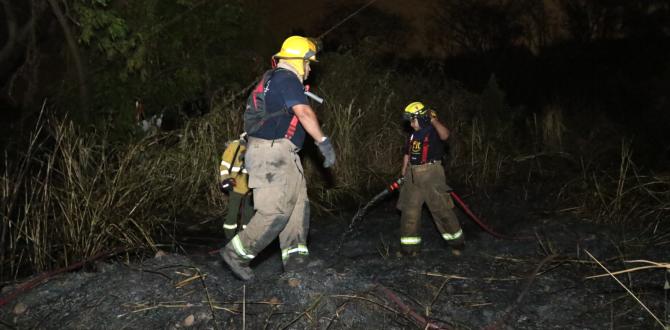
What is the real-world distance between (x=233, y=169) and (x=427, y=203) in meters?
1.76

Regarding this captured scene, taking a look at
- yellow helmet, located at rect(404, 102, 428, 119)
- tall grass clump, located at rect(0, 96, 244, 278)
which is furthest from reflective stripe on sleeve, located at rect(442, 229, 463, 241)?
tall grass clump, located at rect(0, 96, 244, 278)

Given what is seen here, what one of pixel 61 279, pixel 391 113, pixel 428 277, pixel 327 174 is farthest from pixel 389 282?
pixel 391 113

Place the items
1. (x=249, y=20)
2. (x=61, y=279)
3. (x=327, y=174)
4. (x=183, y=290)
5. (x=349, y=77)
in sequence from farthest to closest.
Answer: (x=349, y=77)
(x=249, y=20)
(x=327, y=174)
(x=61, y=279)
(x=183, y=290)

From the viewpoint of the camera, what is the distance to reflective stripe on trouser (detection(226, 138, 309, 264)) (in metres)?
4.36

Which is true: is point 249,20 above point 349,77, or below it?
above

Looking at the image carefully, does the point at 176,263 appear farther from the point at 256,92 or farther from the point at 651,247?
the point at 651,247

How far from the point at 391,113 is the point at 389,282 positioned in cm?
490

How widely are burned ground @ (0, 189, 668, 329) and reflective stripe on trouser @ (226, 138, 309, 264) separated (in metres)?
0.31

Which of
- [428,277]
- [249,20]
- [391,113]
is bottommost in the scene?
[428,277]

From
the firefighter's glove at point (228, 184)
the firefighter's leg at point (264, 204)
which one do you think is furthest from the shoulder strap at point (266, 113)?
the firefighter's glove at point (228, 184)

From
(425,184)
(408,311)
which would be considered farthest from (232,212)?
(408,311)

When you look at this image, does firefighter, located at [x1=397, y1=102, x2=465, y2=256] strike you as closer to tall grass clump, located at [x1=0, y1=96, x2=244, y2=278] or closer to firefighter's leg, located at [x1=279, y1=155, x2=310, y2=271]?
firefighter's leg, located at [x1=279, y1=155, x2=310, y2=271]

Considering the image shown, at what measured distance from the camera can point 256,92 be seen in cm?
450

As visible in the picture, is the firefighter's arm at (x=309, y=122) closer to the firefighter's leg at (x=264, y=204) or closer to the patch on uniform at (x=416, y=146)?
the firefighter's leg at (x=264, y=204)
